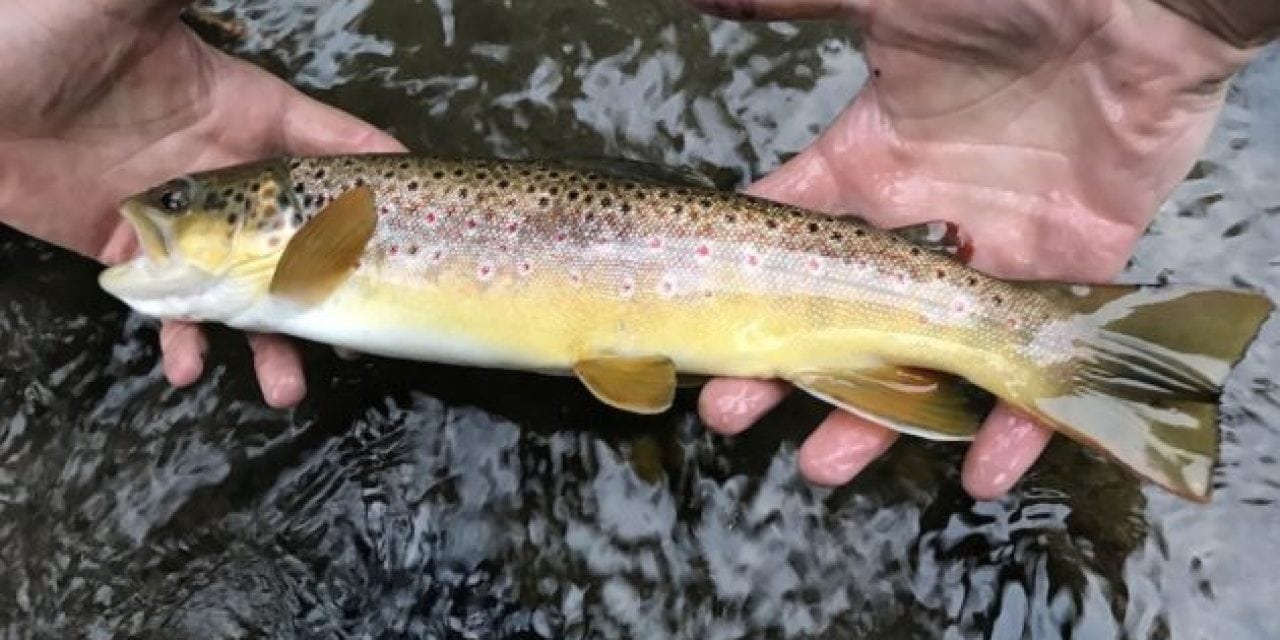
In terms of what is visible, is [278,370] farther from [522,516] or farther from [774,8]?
[774,8]

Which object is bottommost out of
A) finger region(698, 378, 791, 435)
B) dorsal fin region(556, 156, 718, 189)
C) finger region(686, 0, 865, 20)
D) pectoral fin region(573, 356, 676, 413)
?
finger region(698, 378, 791, 435)

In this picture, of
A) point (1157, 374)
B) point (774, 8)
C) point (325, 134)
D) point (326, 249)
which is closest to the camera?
point (1157, 374)

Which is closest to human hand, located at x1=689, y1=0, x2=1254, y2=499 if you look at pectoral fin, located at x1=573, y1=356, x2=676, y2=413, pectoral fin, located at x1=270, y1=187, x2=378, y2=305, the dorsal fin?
pectoral fin, located at x1=573, y1=356, x2=676, y2=413

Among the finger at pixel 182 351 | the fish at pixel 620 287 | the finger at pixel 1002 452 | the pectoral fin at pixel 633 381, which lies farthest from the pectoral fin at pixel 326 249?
the finger at pixel 1002 452

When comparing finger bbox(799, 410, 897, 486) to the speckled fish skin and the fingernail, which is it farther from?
the fingernail

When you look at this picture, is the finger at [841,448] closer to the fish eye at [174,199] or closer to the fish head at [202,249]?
the fish head at [202,249]

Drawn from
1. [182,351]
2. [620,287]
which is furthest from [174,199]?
[620,287]
